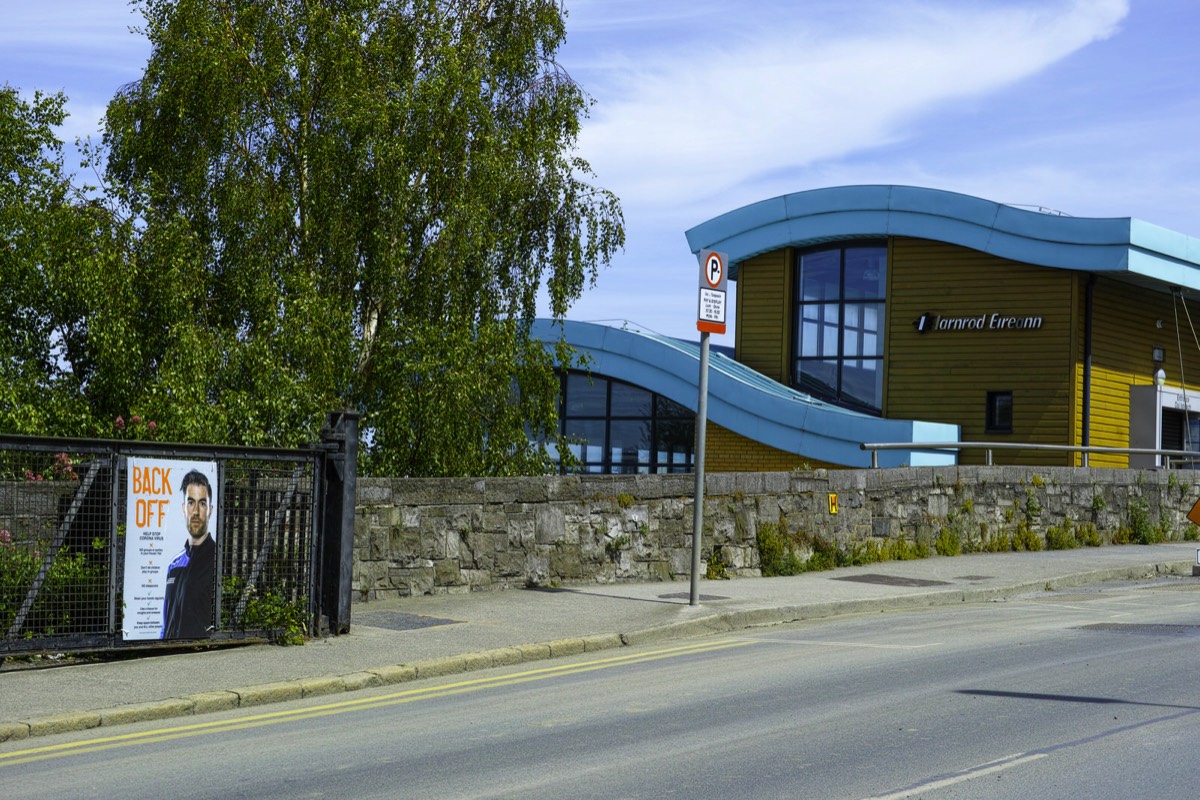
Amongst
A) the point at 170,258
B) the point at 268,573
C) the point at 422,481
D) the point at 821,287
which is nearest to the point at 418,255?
the point at 170,258

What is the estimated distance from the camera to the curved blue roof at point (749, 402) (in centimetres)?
2905

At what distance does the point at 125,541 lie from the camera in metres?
10.4

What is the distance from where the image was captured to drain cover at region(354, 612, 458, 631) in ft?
40.0

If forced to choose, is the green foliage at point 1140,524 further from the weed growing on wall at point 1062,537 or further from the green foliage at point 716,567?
the green foliage at point 716,567

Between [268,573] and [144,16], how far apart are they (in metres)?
12.1

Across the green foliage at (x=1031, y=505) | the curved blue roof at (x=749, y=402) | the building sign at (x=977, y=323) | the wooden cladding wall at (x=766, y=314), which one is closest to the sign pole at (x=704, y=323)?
the green foliage at (x=1031, y=505)

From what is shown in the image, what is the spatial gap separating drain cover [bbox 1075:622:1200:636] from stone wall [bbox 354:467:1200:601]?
5.08 meters

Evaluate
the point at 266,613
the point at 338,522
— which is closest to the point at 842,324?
the point at 338,522

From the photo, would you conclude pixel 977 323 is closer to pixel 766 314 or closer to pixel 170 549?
pixel 766 314

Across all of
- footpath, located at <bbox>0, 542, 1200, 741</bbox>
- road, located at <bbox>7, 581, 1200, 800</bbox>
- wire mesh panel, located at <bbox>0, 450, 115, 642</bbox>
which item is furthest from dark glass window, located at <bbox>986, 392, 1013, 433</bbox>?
wire mesh panel, located at <bbox>0, 450, 115, 642</bbox>

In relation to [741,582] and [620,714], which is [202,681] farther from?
[741,582]

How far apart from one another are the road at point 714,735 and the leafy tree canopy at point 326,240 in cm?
782

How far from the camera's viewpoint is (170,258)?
59.0ft

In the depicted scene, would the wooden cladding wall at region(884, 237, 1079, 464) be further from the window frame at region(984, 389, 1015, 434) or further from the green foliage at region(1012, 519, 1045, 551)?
the green foliage at region(1012, 519, 1045, 551)
